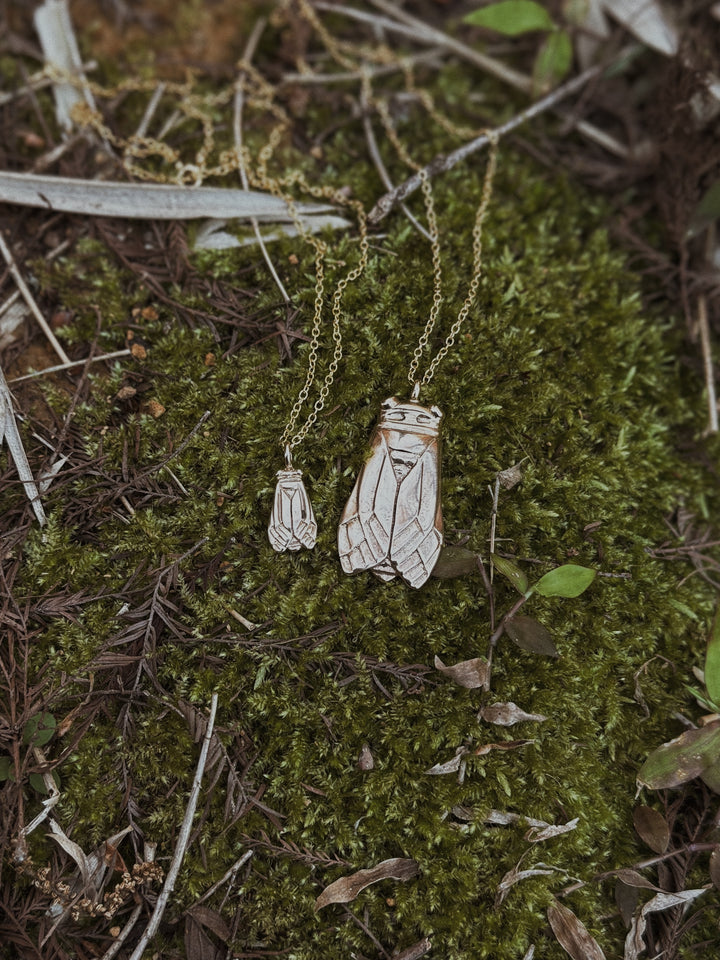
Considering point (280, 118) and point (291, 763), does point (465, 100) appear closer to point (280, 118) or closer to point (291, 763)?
point (280, 118)

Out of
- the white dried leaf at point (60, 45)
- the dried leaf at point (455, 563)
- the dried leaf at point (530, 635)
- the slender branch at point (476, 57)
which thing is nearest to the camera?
the dried leaf at point (530, 635)

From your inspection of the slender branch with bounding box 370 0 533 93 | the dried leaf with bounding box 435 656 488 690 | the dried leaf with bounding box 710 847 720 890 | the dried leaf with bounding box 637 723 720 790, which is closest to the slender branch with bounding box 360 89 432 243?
the slender branch with bounding box 370 0 533 93

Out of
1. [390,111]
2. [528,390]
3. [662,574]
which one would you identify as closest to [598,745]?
[662,574]

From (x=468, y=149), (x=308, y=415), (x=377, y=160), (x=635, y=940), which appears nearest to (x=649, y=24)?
(x=468, y=149)

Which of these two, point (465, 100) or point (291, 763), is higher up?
point (465, 100)

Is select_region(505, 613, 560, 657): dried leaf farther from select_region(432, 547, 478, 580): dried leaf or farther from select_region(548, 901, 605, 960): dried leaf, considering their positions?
select_region(548, 901, 605, 960): dried leaf

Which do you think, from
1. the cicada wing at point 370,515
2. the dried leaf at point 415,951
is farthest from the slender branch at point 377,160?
the dried leaf at point 415,951

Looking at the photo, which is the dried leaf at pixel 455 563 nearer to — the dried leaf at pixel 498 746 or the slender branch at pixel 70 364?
the dried leaf at pixel 498 746

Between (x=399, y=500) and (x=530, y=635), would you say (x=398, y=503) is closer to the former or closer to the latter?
(x=399, y=500)
